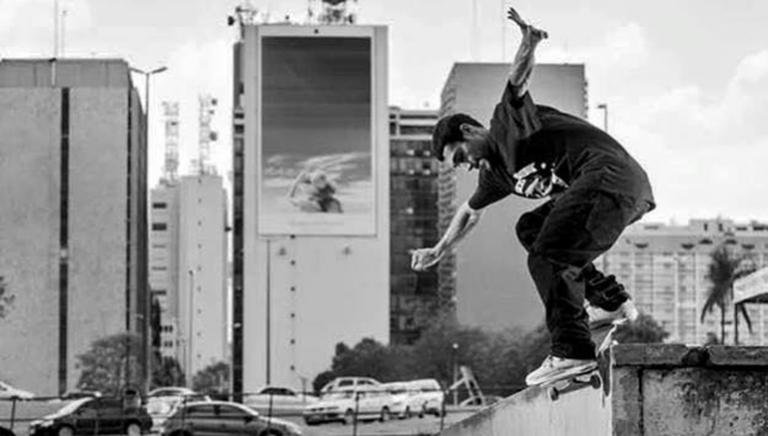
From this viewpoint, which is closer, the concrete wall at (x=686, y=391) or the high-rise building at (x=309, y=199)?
the concrete wall at (x=686, y=391)

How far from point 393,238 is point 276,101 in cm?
2567

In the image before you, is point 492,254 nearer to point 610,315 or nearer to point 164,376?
point 164,376

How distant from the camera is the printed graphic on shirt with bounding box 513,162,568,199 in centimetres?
634

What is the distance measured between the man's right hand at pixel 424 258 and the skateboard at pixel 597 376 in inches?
44.9

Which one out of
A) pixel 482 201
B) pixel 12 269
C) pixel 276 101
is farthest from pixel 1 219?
pixel 482 201

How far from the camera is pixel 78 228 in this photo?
15112 centimetres

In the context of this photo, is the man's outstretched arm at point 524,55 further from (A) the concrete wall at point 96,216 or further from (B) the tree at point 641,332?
(A) the concrete wall at point 96,216

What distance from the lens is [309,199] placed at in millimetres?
157625

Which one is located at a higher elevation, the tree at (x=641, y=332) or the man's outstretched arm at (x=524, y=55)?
the man's outstretched arm at (x=524, y=55)

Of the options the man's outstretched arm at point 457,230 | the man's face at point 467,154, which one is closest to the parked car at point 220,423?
the man's outstretched arm at point 457,230

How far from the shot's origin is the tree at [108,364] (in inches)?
4508

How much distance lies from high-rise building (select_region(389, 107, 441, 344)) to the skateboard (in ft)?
522

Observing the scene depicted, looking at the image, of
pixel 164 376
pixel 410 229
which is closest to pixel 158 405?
pixel 410 229

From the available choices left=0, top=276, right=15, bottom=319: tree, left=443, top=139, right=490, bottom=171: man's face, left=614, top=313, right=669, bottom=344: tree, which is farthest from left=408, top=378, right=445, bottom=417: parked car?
left=0, top=276, right=15, bottom=319: tree
